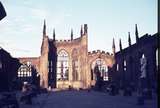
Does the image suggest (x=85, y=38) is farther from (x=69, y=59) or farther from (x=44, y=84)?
(x=44, y=84)

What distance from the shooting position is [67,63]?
186 ft

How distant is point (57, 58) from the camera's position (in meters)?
56.3

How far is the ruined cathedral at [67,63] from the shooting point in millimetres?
52438

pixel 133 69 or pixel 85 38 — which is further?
pixel 85 38

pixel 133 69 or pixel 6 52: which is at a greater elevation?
pixel 6 52

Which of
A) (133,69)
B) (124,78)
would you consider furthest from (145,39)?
(124,78)

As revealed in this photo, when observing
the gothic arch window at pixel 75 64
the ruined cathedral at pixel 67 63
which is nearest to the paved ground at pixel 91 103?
the ruined cathedral at pixel 67 63

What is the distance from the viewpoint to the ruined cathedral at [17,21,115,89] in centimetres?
5244

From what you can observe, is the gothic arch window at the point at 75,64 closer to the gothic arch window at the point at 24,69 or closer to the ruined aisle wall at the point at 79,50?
the ruined aisle wall at the point at 79,50

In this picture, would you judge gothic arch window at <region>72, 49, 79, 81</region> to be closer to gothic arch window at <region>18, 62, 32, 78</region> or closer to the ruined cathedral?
the ruined cathedral

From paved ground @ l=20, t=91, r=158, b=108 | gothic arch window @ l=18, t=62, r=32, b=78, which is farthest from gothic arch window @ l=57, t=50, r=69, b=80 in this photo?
paved ground @ l=20, t=91, r=158, b=108

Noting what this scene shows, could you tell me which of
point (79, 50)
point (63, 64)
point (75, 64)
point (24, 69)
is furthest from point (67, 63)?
point (24, 69)

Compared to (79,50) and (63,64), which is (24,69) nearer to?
(63,64)

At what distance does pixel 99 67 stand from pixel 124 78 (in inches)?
338
